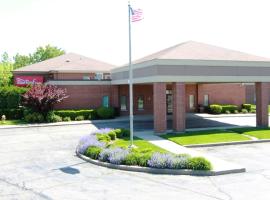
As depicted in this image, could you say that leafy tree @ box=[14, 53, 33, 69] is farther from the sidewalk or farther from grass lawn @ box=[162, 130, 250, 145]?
grass lawn @ box=[162, 130, 250, 145]

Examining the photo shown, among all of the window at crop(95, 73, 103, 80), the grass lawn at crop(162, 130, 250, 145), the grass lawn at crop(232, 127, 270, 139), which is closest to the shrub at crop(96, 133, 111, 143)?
the grass lawn at crop(162, 130, 250, 145)

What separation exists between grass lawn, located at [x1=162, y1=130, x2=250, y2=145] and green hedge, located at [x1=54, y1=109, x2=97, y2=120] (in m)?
13.8

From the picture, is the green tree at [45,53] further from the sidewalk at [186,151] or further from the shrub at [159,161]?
the shrub at [159,161]

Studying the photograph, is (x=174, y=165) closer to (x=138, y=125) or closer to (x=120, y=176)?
(x=120, y=176)

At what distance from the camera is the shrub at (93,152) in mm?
18469

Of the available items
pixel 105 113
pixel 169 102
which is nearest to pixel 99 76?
pixel 105 113

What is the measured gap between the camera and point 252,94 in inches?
2240

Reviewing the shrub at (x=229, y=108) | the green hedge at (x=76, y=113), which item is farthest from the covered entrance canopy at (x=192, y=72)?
the shrub at (x=229, y=108)

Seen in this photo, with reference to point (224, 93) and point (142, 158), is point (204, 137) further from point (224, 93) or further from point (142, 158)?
point (224, 93)

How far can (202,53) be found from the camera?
29125 mm

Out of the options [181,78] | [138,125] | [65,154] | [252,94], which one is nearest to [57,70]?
[138,125]

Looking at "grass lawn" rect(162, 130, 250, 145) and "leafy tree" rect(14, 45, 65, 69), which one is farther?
"leafy tree" rect(14, 45, 65, 69)

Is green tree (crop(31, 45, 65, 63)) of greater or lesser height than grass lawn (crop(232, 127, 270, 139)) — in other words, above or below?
above

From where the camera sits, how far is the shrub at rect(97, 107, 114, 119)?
37.9 metres
